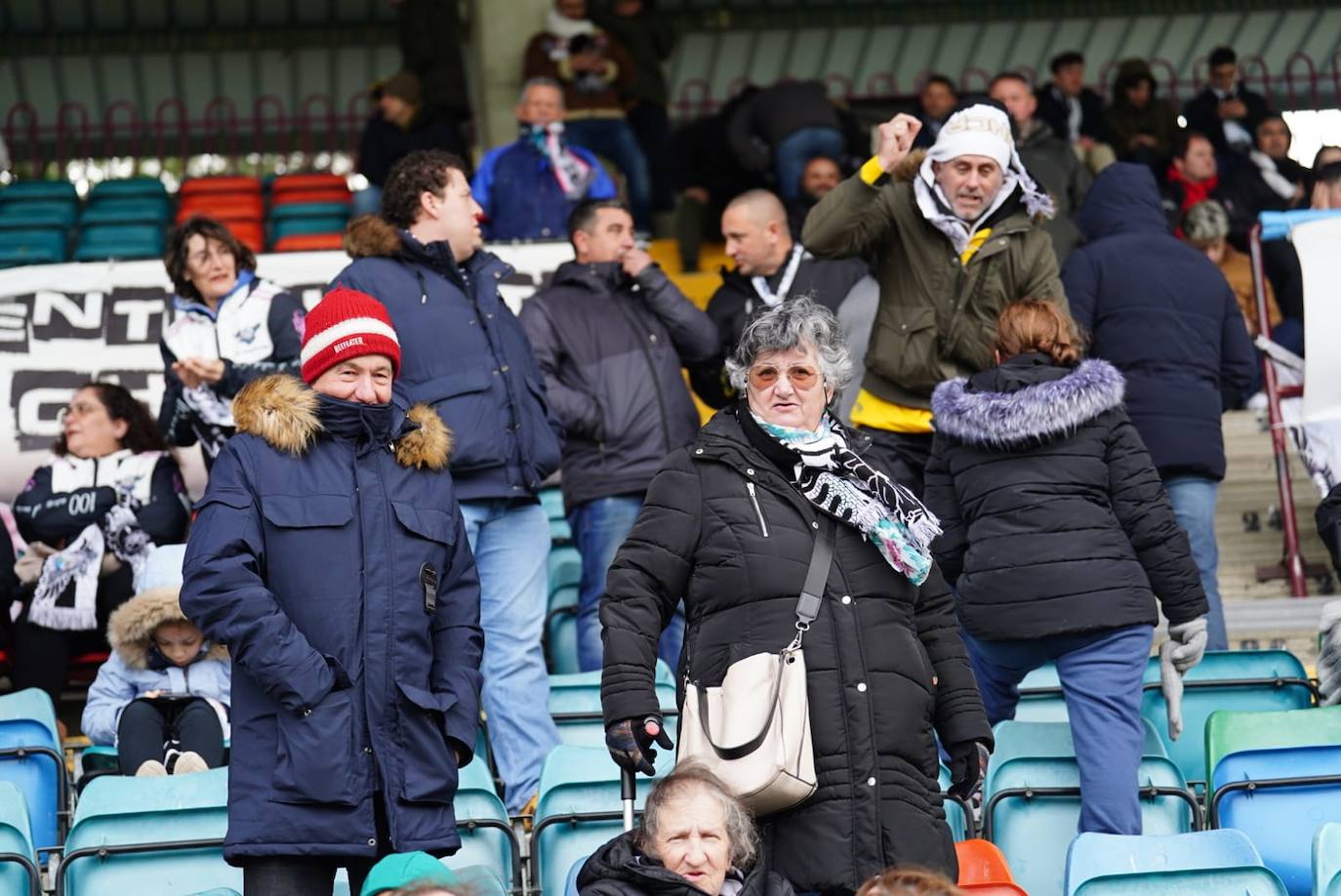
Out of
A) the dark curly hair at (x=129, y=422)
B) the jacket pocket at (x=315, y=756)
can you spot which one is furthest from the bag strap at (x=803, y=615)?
the dark curly hair at (x=129, y=422)

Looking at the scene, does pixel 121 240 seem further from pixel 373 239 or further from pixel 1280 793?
pixel 1280 793

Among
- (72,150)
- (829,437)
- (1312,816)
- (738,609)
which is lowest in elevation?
(1312,816)

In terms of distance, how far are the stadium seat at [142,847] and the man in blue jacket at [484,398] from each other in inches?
41.5

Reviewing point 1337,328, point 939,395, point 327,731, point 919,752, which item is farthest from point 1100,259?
point 327,731

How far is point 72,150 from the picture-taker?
1755 cm

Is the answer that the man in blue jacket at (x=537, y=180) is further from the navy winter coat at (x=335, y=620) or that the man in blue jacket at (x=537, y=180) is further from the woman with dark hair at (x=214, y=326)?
the navy winter coat at (x=335, y=620)

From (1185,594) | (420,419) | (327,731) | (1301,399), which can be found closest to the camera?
(327,731)

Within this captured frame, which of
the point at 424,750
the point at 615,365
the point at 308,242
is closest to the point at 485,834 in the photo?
the point at 424,750

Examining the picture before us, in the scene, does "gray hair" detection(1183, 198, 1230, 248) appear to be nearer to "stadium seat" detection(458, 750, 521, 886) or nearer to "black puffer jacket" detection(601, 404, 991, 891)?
"stadium seat" detection(458, 750, 521, 886)

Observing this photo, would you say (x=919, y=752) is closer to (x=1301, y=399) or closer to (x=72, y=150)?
(x=1301, y=399)

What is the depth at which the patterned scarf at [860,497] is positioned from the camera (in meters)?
5.04

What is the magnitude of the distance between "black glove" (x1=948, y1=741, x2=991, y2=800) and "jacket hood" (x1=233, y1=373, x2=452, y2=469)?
1.40m

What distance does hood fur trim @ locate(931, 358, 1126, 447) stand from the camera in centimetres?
625

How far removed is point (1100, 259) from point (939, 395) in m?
1.96
